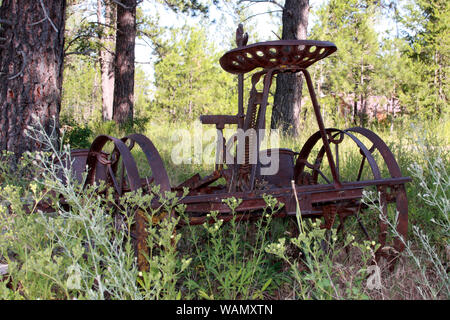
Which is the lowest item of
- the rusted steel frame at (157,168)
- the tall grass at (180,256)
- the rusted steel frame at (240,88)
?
the tall grass at (180,256)

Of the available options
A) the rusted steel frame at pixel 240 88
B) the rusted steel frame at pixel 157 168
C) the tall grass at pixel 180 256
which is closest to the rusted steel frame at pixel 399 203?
the tall grass at pixel 180 256

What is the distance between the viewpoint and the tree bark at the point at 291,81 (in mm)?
8016

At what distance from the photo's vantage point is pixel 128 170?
254 centimetres

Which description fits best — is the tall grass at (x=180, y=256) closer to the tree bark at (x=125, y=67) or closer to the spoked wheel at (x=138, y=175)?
the spoked wheel at (x=138, y=175)

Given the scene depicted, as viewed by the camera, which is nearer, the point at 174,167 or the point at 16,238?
the point at 16,238

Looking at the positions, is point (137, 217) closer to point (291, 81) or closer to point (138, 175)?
point (138, 175)

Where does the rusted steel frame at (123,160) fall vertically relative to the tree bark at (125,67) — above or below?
below

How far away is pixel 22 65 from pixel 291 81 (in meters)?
5.16

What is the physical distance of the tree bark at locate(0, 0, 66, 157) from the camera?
4312 millimetres

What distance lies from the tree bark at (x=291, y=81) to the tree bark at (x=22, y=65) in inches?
186

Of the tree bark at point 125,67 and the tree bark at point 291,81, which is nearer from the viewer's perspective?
the tree bark at point 291,81
